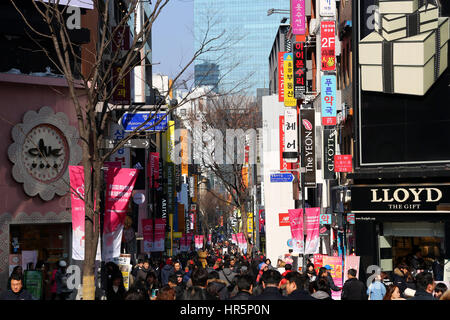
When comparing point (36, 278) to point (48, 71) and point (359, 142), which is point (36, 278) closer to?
point (48, 71)

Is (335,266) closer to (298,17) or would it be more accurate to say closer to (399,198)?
(399,198)

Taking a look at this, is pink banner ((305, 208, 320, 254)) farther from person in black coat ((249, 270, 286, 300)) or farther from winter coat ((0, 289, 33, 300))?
person in black coat ((249, 270, 286, 300))

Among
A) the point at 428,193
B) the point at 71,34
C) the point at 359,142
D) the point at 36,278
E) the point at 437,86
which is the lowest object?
the point at 36,278

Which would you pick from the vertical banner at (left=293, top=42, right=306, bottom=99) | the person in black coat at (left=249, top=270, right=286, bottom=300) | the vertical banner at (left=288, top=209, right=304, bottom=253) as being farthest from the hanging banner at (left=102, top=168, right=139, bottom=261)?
the vertical banner at (left=293, top=42, right=306, bottom=99)

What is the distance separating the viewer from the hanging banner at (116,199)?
1719 centimetres

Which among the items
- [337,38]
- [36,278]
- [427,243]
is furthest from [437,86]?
[36,278]

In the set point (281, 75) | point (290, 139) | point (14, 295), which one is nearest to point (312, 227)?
point (290, 139)

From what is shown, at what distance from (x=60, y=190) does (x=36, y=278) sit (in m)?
Answer: 8.24

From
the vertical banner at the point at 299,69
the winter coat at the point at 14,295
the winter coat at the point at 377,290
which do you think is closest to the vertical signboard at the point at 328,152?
the vertical banner at the point at 299,69

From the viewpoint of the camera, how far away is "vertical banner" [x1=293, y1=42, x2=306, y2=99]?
4112 cm

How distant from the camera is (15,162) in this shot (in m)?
25.2

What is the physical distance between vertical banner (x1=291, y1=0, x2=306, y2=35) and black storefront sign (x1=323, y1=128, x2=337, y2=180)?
11419 millimetres

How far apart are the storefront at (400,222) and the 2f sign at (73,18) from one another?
1171cm

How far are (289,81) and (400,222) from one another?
18.6 m
